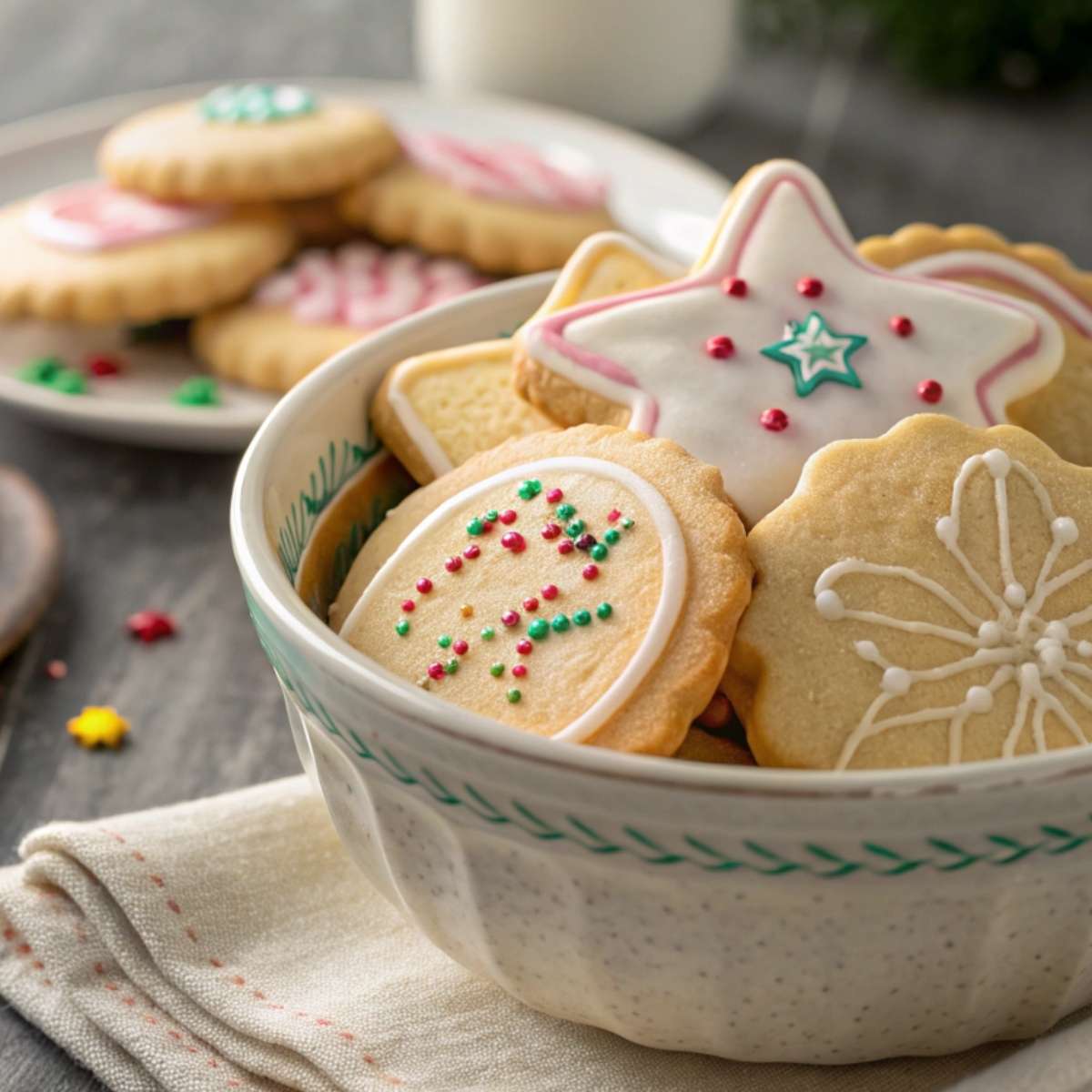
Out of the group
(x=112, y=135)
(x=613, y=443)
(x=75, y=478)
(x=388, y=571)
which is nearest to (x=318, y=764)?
(x=388, y=571)

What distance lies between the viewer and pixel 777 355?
0.79 m

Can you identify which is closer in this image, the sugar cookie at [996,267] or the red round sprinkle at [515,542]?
the red round sprinkle at [515,542]

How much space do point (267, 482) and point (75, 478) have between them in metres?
0.68

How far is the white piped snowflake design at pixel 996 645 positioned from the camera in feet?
2.10

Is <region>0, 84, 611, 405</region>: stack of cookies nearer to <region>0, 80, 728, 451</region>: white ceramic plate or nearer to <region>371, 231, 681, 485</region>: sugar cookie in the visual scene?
<region>0, 80, 728, 451</region>: white ceramic plate

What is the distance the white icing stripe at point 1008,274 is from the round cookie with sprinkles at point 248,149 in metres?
0.92

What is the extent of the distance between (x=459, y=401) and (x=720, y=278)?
159 mm

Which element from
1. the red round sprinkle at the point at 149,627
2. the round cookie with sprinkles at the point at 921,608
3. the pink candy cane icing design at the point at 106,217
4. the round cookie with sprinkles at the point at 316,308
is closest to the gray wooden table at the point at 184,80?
the red round sprinkle at the point at 149,627

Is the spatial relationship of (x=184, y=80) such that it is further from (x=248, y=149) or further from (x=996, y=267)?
(x=996, y=267)

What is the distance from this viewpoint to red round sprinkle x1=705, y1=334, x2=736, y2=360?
790 mm

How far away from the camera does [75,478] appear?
4.59 ft

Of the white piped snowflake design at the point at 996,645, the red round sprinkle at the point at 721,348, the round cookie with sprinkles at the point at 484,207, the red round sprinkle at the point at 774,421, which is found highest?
the red round sprinkle at the point at 721,348

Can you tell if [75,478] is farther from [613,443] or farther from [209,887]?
[613,443]

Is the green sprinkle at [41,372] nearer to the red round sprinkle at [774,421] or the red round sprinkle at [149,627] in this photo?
the red round sprinkle at [149,627]
